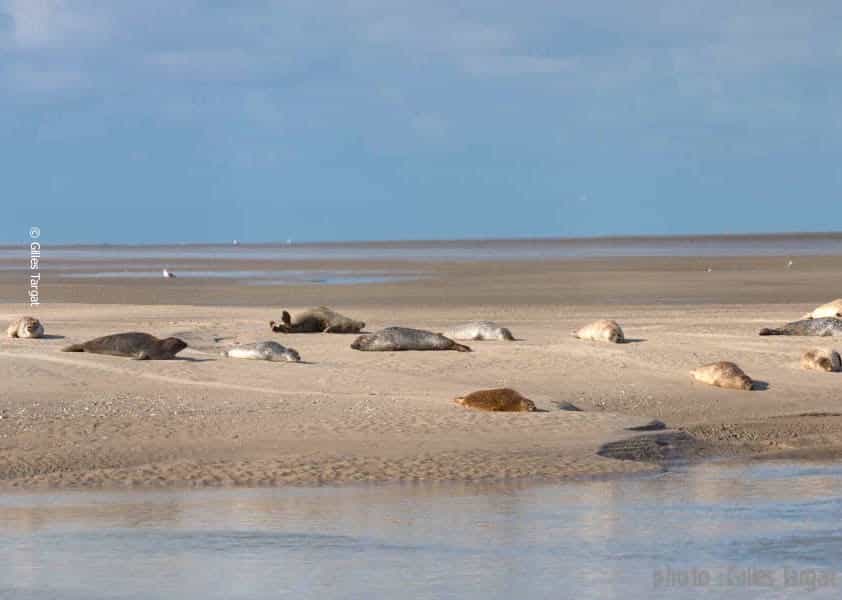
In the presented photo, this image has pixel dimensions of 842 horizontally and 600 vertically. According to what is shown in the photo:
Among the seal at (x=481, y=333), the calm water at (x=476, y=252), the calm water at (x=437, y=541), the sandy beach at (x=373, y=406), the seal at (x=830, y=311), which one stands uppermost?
the calm water at (x=476, y=252)

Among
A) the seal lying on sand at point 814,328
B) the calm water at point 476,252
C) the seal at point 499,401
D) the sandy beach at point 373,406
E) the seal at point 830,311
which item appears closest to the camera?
the sandy beach at point 373,406

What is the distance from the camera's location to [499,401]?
13328 mm

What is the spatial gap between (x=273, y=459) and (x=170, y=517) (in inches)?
78.3

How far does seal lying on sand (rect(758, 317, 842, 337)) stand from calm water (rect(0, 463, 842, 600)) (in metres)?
7.92

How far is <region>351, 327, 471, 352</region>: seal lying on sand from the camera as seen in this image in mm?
16641

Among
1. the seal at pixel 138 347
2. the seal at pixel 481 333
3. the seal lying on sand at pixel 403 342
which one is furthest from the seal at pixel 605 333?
the seal at pixel 138 347

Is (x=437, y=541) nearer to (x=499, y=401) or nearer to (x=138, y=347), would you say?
(x=499, y=401)

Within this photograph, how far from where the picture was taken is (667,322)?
22.3m

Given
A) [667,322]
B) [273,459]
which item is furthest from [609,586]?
[667,322]

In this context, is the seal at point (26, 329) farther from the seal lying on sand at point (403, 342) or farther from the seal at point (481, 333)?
the seal at point (481, 333)

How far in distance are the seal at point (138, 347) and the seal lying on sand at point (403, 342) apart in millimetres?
2202

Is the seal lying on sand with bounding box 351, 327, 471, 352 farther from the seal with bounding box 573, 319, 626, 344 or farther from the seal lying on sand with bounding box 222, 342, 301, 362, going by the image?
the seal with bounding box 573, 319, 626, 344

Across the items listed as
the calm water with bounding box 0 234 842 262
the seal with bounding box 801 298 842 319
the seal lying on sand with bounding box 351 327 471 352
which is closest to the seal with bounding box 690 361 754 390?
the seal lying on sand with bounding box 351 327 471 352

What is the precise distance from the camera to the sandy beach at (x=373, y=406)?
456 inches
